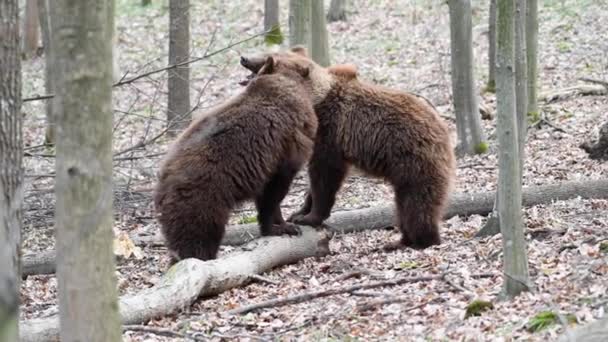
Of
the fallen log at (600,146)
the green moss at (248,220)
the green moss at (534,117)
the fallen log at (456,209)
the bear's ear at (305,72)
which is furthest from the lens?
the green moss at (534,117)

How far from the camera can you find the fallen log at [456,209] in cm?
987

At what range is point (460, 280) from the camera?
6.97 m

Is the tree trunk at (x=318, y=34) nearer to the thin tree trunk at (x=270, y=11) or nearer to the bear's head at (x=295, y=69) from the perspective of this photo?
the thin tree trunk at (x=270, y=11)

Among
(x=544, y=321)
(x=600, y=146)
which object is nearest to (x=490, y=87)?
(x=600, y=146)

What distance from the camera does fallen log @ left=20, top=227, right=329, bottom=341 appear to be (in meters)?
6.39

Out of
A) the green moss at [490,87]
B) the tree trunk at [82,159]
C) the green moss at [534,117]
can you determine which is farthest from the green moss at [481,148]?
the tree trunk at [82,159]

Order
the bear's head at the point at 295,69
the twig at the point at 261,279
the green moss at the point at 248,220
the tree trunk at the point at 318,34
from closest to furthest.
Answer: the twig at the point at 261,279 < the bear's head at the point at 295,69 < the green moss at the point at 248,220 < the tree trunk at the point at 318,34

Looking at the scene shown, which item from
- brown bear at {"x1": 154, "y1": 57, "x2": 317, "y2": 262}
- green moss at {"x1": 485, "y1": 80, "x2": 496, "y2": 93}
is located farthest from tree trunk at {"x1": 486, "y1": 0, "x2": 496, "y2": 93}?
brown bear at {"x1": 154, "y1": 57, "x2": 317, "y2": 262}

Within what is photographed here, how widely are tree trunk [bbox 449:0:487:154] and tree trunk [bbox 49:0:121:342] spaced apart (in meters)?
9.02

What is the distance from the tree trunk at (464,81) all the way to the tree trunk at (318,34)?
3.26 metres

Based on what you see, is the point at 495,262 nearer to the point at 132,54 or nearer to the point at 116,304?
the point at 116,304

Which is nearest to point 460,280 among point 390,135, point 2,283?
point 390,135

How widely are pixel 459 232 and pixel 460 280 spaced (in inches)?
113

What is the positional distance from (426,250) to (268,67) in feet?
8.71
